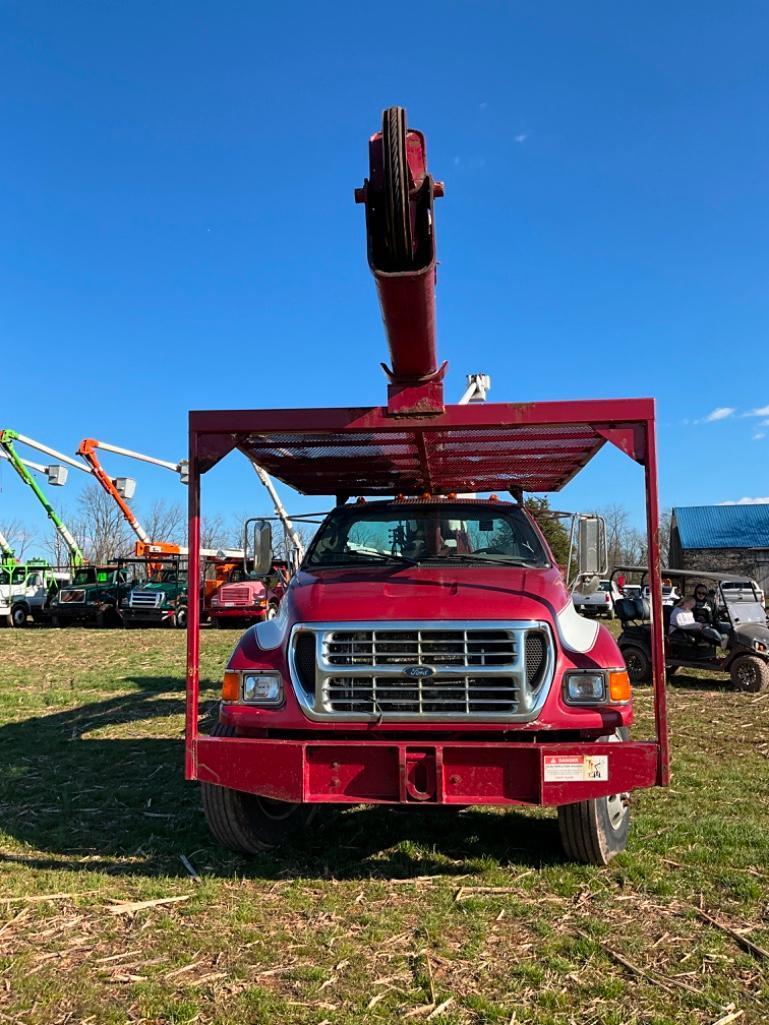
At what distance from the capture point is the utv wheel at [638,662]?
11727 mm

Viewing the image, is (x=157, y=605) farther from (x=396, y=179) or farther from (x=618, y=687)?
(x=396, y=179)

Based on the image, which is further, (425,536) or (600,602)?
(600,602)

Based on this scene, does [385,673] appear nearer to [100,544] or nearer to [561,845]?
[561,845]

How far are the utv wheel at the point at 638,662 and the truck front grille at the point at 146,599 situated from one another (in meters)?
16.8

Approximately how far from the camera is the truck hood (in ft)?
14.3

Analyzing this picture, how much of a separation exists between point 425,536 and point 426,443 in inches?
25.6

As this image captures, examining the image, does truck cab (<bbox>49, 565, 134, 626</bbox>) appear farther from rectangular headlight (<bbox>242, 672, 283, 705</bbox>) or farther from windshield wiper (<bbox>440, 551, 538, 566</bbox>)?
rectangular headlight (<bbox>242, 672, 283, 705</bbox>)

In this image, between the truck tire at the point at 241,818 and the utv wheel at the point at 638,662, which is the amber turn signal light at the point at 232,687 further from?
the utv wheel at the point at 638,662

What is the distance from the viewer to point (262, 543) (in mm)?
Result: 5805

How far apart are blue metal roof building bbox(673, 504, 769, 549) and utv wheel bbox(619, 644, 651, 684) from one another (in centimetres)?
3508

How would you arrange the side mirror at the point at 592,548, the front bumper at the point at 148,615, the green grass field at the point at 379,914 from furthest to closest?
the front bumper at the point at 148,615 → the side mirror at the point at 592,548 → the green grass field at the point at 379,914

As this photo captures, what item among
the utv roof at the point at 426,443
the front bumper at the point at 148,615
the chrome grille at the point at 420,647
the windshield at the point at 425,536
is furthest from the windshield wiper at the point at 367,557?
the front bumper at the point at 148,615

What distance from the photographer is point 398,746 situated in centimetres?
407

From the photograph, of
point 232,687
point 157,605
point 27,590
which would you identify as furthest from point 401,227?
point 27,590
